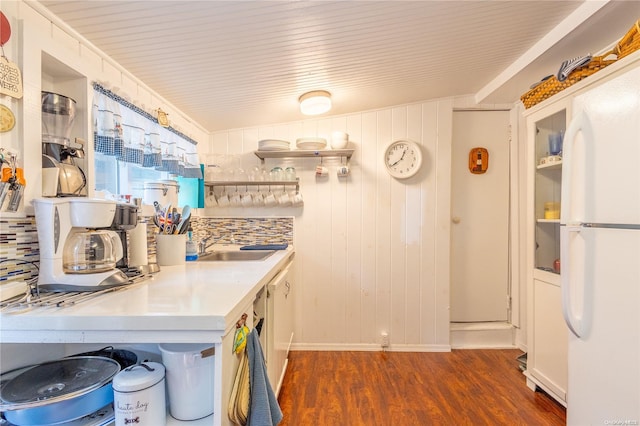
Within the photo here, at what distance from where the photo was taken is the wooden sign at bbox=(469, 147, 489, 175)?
2701 millimetres

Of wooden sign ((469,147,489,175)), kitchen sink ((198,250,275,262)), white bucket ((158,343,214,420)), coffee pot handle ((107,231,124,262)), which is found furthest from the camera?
wooden sign ((469,147,489,175))

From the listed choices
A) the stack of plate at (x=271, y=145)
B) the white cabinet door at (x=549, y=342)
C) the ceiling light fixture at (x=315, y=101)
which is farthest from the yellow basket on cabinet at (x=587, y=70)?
the stack of plate at (x=271, y=145)

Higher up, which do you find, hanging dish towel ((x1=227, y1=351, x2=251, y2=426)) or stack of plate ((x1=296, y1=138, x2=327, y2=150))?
stack of plate ((x1=296, y1=138, x2=327, y2=150))

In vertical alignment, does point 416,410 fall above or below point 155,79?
below

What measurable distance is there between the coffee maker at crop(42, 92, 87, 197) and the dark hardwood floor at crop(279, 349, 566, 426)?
1.62 metres

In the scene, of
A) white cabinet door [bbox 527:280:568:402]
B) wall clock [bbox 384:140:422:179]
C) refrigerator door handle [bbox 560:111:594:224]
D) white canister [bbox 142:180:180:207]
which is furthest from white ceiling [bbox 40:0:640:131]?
white cabinet door [bbox 527:280:568:402]

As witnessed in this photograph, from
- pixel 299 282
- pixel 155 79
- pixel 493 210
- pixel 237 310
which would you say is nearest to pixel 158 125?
pixel 155 79

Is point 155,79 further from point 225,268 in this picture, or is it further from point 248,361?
point 248,361

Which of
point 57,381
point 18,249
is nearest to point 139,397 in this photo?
point 57,381

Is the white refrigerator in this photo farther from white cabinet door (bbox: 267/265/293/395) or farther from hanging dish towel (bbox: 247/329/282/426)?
white cabinet door (bbox: 267/265/293/395)

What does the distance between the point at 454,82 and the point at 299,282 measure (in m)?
2.10

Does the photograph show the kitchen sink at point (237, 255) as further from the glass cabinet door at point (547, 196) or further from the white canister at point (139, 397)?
the glass cabinet door at point (547, 196)

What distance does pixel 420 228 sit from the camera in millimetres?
2586

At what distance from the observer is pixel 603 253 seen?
3.59ft
